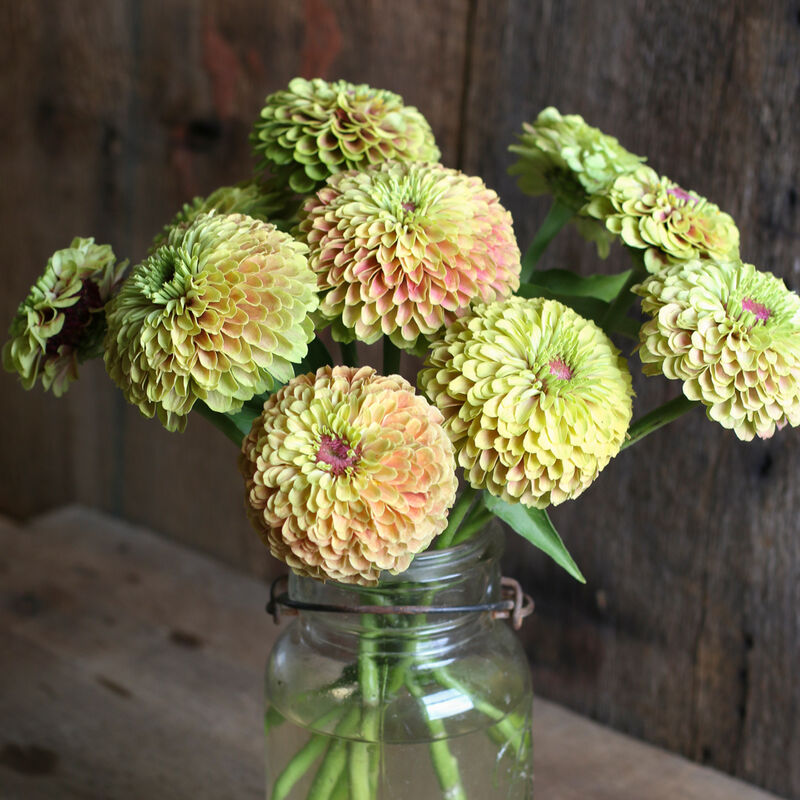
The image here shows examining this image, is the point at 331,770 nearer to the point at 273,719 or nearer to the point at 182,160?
the point at 273,719

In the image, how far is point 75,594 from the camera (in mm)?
900

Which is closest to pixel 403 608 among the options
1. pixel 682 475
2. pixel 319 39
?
pixel 682 475

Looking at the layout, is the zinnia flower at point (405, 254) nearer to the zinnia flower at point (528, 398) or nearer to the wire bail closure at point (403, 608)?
the zinnia flower at point (528, 398)

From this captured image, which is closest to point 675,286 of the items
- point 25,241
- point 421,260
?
point 421,260

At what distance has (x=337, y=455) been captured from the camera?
1.17 feet

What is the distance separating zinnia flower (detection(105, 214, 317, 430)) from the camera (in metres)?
0.37

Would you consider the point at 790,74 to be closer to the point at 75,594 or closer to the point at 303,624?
the point at 303,624

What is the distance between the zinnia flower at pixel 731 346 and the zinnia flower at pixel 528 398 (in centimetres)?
3

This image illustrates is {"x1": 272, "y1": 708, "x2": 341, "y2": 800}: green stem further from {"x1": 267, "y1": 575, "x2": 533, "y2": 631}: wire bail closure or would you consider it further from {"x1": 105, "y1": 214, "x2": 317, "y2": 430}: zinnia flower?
{"x1": 105, "y1": 214, "x2": 317, "y2": 430}: zinnia flower

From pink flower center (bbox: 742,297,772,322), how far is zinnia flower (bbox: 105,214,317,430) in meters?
0.18

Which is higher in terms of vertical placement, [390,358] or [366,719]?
[390,358]

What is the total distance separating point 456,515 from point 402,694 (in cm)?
10

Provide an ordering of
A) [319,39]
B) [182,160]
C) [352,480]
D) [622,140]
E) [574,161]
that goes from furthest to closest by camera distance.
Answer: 1. [182,160]
2. [319,39]
3. [622,140]
4. [574,161]
5. [352,480]

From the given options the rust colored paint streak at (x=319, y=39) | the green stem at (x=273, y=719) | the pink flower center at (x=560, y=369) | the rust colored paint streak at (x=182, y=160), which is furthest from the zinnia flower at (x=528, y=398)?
the rust colored paint streak at (x=182, y=160)
